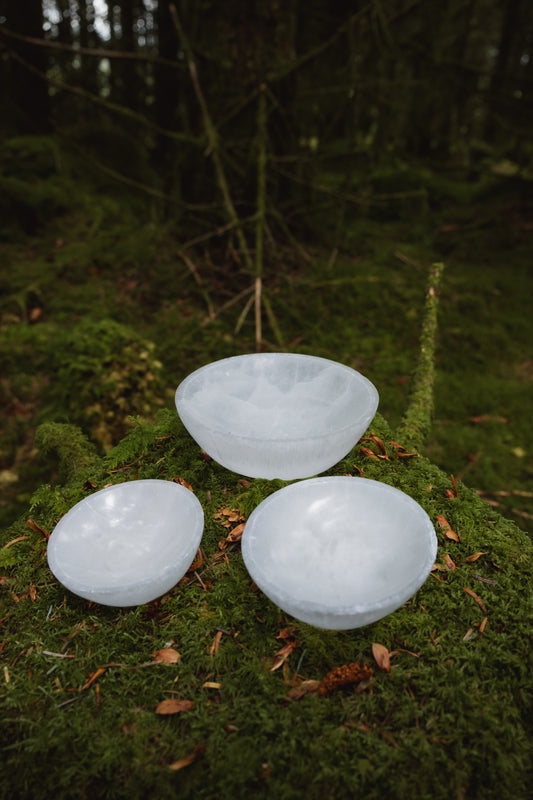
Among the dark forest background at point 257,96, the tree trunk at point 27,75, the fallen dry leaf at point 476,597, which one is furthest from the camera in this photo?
the tree trunk at point 27,75

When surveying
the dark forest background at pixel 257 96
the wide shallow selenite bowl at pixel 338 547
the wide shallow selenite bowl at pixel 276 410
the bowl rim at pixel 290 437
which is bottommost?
the wide shallow selenite bowl at pixel 338 547

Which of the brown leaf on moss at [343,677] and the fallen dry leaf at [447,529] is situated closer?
the brown leaf on moss at [343,677]

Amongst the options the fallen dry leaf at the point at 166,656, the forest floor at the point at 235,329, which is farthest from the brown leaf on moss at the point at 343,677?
the forest floor at the point at 235,329

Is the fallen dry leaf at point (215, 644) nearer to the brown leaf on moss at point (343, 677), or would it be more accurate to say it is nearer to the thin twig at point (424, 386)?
the brown leaf on moss at point (343, 677)

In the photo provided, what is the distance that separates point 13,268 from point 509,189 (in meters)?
7.44

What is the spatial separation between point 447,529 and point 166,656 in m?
1.09

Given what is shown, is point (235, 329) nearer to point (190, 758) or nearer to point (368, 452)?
point (368, 452)

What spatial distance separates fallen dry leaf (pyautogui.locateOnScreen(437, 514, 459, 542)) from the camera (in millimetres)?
1684

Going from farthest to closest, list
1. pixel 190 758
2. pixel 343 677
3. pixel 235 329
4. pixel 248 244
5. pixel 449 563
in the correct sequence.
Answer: pixel 248 244
pixel 235 329
pixel 449 563
pixel 343 677
pixel 190 758

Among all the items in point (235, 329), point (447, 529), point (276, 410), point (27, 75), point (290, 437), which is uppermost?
point (27, 75)

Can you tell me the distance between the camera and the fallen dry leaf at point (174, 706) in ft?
3.95

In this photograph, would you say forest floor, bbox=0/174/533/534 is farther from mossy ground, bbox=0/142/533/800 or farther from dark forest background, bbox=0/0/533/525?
mossy ground, bbox=0/142/533/800

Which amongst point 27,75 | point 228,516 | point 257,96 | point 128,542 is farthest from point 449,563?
point 27,75

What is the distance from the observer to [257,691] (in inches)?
49.1
